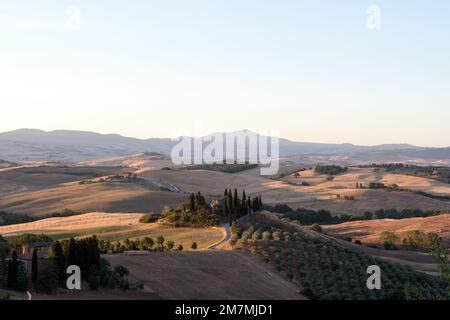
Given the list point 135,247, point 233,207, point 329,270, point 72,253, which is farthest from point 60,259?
point 233,207

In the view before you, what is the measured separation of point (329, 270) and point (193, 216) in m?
22.8

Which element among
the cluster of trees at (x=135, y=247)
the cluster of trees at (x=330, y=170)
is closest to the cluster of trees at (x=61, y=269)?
the cluster of trees at (x=135, y=247)

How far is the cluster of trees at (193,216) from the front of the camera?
2478 inches

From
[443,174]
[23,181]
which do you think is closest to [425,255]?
[23,181]

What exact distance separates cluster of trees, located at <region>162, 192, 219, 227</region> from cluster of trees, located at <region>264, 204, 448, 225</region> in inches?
1126

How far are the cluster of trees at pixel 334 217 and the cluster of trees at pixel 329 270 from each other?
42339 millimetres

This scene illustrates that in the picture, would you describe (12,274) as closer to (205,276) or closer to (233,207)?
(205,276)

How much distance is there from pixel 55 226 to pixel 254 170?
126386 millimetres

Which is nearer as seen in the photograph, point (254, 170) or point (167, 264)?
point (167, 264)

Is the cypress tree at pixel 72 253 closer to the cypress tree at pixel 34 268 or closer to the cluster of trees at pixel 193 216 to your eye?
the cypress tree at pixel 34 268

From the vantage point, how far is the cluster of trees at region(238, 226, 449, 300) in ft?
131
